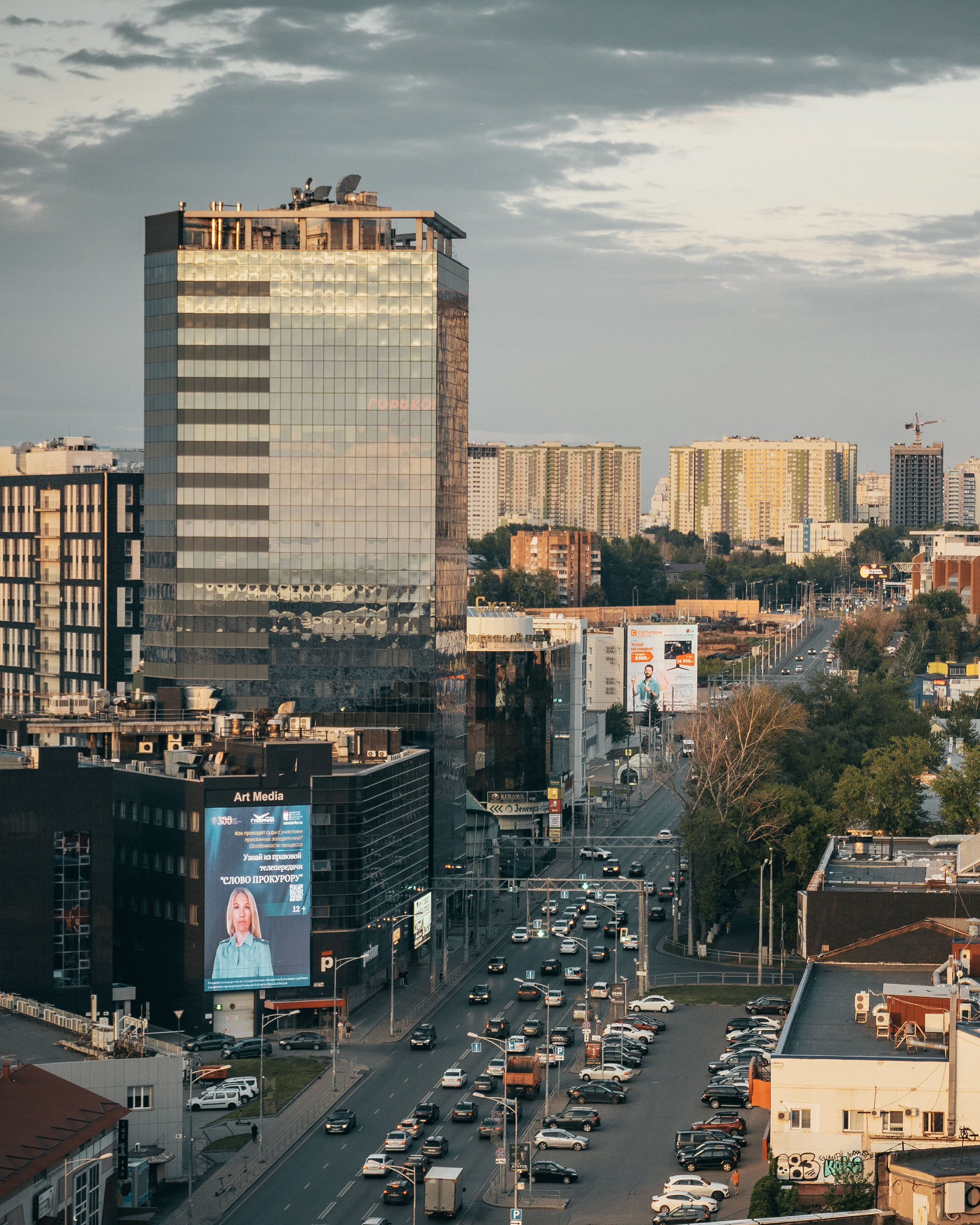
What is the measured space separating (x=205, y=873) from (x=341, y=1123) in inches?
1038

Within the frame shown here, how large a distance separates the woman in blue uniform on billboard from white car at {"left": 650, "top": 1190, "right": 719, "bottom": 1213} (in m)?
43.2

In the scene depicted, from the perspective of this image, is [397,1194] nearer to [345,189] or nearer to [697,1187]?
[697,1187]

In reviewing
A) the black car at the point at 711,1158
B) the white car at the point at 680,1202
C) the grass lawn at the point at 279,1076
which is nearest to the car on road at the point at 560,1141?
the black car at the point at 711,1158

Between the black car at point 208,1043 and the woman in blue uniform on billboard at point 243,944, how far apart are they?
4.23 m

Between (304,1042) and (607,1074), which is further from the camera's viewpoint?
(304,1042)

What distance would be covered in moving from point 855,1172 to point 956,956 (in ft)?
62.3

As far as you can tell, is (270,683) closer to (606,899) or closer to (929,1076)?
(606,899)

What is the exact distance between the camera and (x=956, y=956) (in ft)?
295

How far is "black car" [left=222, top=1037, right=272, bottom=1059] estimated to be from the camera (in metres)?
114

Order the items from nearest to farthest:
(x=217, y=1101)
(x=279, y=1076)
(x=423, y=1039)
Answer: (x=217, y=1101) < (x=279, y=1076) < (x=423, y=1039)

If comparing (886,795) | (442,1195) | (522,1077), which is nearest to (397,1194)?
(442,1195)

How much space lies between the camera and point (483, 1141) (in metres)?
95.6

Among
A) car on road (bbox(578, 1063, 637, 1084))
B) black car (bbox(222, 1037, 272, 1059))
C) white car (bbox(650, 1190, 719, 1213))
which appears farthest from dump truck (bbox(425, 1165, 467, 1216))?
black car (bbox(222, 1037, 272, 1059))

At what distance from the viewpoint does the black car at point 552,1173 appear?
8856 centimetres
